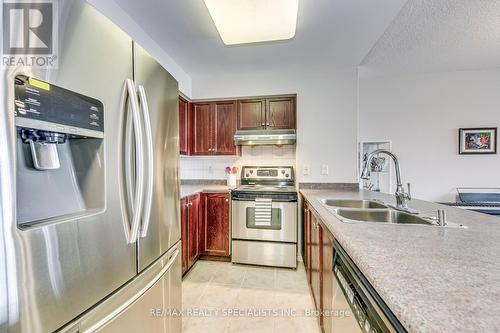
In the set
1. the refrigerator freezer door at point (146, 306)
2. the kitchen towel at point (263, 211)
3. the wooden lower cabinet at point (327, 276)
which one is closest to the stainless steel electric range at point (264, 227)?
the kitchen towel at point (263, 211)

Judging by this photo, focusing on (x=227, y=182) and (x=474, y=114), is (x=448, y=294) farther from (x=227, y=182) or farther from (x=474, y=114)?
(x=474, y=114)

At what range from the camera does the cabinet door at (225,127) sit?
2.91 m

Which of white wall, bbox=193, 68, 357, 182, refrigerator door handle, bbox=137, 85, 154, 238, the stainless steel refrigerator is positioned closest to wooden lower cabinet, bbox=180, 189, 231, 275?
white wall, bbox=193, 68, 357, 182

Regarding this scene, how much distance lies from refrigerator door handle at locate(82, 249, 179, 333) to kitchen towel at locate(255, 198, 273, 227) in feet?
4.11

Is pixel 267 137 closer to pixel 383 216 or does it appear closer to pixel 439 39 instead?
pixel 383 216

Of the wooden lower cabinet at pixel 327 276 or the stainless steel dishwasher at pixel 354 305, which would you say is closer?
the stainless steel dishwasher at pixel 354 305

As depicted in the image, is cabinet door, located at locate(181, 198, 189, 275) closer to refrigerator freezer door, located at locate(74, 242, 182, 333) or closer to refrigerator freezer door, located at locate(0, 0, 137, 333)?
refrigerator freezer door, located at locate(74, 242, 182, 333)

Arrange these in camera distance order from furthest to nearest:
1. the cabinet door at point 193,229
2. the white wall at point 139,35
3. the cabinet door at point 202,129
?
the cabinet door at point 202,129 < the cabinet door at point 193,229 < the white wall at point 139,35

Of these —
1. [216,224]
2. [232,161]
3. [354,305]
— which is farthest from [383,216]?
[232,161]

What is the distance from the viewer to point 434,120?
3.08 meters

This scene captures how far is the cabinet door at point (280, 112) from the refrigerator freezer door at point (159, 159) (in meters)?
1.64

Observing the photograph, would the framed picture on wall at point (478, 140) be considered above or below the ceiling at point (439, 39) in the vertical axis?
below

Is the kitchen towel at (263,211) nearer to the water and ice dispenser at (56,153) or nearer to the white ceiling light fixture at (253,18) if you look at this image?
the white ceiling light fixture at (253,18)

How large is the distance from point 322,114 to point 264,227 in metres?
1.62
